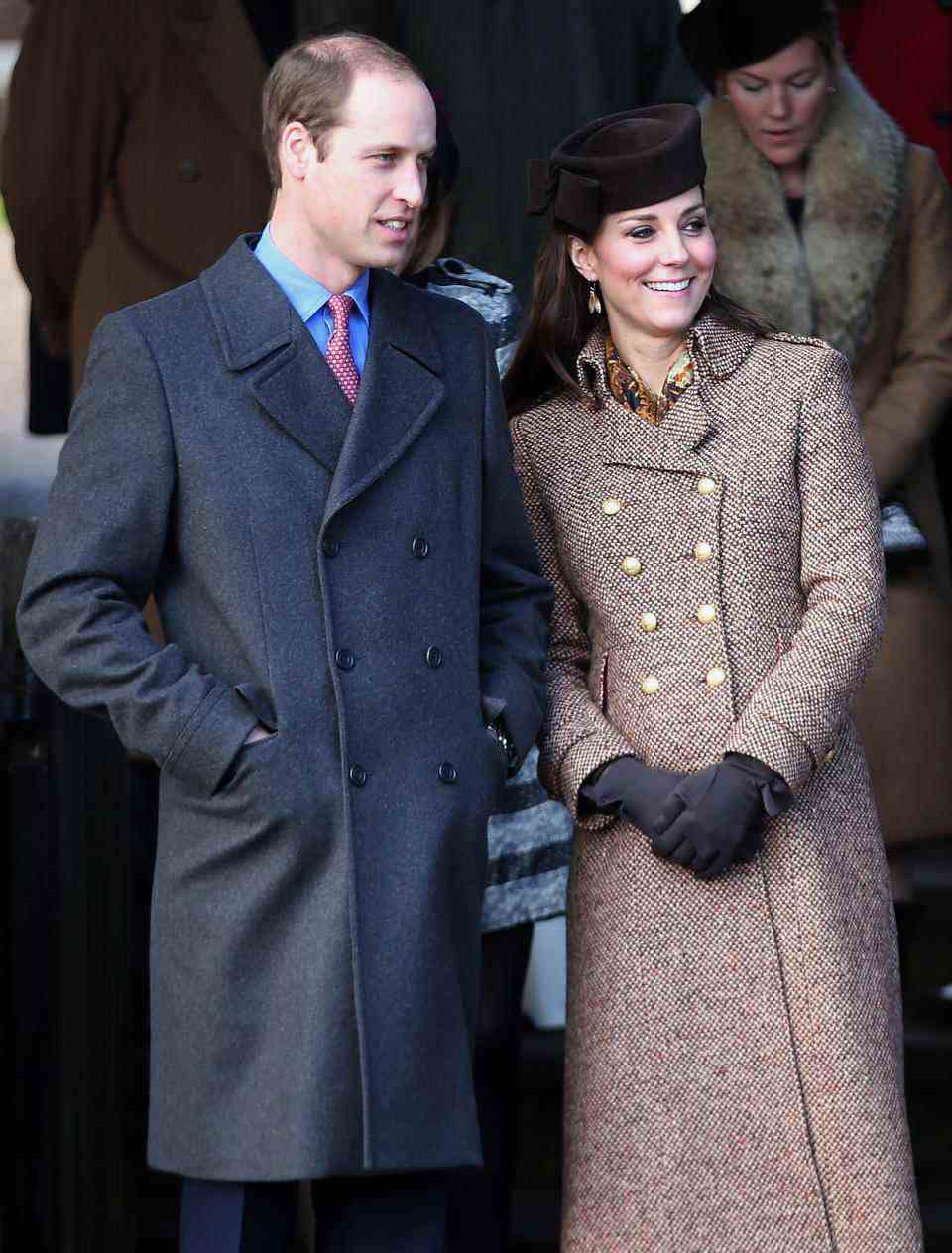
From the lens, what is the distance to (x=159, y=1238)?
4.23m

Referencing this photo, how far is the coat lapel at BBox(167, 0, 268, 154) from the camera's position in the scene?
448cm

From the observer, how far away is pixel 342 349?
303 centimetres

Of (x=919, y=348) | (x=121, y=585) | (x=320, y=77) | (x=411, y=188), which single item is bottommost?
(x=919, y=348)

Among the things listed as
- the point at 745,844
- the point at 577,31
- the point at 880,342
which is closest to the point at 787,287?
the point at 880,342

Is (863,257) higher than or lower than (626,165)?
lower

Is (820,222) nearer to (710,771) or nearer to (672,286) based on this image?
(672,286)

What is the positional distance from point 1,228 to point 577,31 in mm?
1160

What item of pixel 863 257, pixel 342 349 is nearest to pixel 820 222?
pixel 863 257

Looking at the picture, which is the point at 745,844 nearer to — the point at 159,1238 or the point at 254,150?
the point at 159,1238

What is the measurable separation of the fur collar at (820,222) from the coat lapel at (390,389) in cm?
113

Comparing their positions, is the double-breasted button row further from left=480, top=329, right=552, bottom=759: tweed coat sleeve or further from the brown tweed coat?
the brown tweed coat

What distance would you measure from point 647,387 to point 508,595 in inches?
14.7

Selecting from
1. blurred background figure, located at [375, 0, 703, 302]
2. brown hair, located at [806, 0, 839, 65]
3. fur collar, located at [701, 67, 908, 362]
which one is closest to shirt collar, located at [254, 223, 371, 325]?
fur collar, located at [701, 67, 908, 362]

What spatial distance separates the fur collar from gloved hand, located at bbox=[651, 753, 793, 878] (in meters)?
1.29
